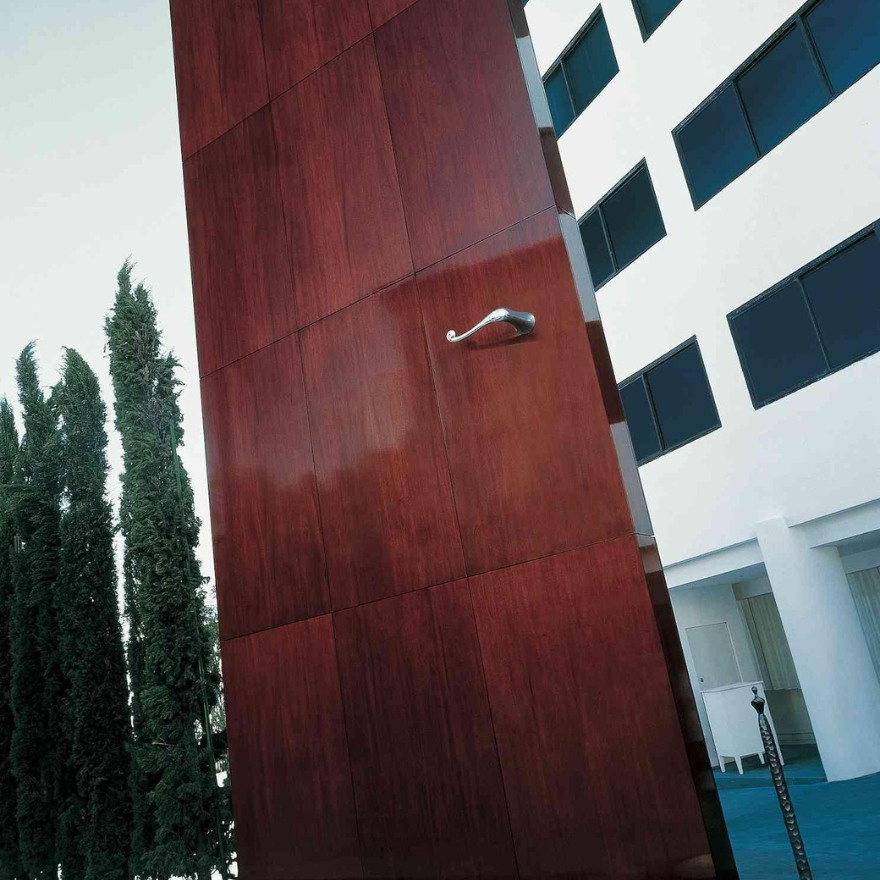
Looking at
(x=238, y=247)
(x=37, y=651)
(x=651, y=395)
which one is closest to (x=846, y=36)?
(x=651, y=395)

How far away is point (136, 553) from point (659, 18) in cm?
779

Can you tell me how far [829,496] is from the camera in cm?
741

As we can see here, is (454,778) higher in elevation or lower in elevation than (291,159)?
lower

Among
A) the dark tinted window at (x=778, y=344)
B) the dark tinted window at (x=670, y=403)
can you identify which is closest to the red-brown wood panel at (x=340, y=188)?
the dark tinted window at (x=778, y=344)

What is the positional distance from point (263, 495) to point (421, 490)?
72 cm

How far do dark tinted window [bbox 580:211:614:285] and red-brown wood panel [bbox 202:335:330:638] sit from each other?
24.9ft

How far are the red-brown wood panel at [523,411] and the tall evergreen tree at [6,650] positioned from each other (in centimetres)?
436

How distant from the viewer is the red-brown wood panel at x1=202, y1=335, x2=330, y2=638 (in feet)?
9.23

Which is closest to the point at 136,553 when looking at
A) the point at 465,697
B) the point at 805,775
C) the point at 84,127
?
the point at 465,697

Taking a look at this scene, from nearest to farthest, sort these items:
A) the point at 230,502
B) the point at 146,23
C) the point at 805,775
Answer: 1. the point at 230,502
2. the point at 146,23
3. the point at 805,775

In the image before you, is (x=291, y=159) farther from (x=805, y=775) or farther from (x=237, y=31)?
(x=805, y=775)

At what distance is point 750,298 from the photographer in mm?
8109

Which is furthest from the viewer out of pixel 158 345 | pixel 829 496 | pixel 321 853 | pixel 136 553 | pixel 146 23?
pixel 829 496

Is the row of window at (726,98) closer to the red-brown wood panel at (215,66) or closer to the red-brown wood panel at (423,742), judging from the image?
the red-brown wood panel at (215,66)
